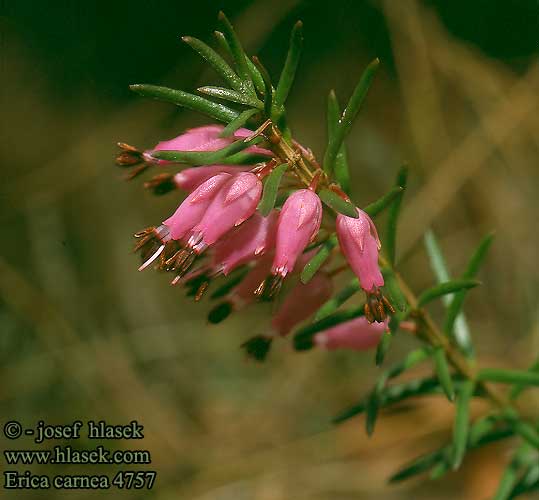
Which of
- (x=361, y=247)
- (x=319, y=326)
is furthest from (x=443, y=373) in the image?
(x=361, y=247)

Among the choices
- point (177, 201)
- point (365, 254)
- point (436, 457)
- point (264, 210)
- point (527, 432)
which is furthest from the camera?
point (177, 201)

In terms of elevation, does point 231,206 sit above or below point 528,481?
above

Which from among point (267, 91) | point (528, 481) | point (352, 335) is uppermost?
point (267, 91)

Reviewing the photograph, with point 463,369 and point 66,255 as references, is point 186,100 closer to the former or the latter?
point 463,369

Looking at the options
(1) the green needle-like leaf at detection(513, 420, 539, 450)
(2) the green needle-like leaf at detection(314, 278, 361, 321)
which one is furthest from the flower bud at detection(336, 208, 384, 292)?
(1) the green needle-like leaf at detection(513, 420, 539, 450)

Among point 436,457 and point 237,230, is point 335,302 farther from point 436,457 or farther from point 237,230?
point 436,457

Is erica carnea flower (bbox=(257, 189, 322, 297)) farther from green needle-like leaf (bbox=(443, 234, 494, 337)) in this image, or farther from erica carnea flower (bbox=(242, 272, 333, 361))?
green needle-like leaf (bbox=(443, 234, 494, 337))

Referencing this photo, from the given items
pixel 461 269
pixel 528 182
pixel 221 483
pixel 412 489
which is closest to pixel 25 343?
pixel 221 483

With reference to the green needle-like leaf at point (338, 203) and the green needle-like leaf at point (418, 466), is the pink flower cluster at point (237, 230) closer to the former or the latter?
the green needle-like leaf at point (338, 203)
